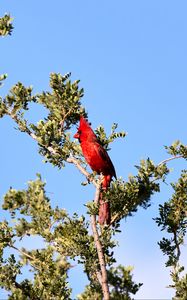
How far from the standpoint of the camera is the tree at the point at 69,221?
12258 mm

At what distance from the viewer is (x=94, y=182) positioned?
1307cm

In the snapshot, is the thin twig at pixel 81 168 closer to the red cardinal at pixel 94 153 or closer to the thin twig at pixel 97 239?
the thin twig at pixel 97 239

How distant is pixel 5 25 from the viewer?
51.2 feet

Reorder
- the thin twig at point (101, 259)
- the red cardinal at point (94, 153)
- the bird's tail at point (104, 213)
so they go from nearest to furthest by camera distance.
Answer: the thin twig at point (101, 259)
the bird's tail at point (104, 213)
the red cardinal at point (94, 153)

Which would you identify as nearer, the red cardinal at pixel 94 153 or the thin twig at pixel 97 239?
the thin twig at pixel 97 239

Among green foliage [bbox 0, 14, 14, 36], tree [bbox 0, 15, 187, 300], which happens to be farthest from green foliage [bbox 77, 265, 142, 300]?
green foliage [bbox 0, 14, 14, 36]

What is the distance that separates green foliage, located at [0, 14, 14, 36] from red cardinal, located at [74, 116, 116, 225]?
3.26 metres

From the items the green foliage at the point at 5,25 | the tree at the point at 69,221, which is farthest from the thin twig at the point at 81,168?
the green foliage at the point at 5,25

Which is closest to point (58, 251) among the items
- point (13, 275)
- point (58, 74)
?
point (13, 275)

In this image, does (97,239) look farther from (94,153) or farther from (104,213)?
(94,153)

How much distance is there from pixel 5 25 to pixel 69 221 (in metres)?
5.53

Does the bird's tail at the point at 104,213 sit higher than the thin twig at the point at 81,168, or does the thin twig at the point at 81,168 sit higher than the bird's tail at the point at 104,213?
the thin twig at the point at 81,168

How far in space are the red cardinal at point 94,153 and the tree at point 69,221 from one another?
23cm

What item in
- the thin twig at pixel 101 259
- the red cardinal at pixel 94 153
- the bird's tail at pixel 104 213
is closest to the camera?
the thin twig at pixel 101 259
